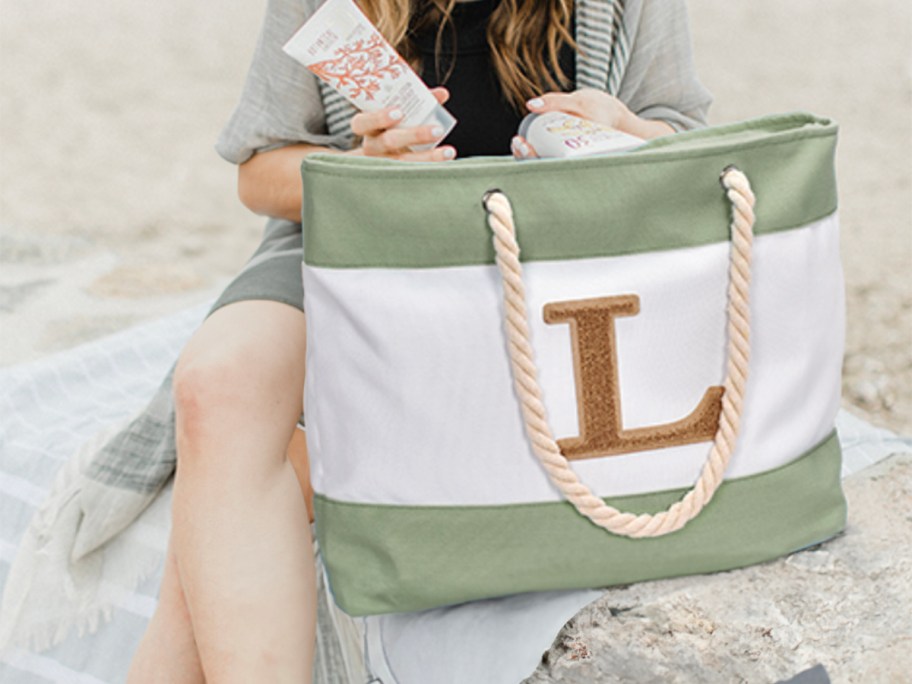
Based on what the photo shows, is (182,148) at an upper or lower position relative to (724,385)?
lower

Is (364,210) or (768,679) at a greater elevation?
(364,210)

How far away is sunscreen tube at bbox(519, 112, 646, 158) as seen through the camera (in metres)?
0.85

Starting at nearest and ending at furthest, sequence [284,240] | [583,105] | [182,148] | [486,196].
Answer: [486,196]
[583,105]
[284,240]
[182,148]

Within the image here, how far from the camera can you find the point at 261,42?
1.19 meters

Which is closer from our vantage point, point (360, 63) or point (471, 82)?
point (360, 63)

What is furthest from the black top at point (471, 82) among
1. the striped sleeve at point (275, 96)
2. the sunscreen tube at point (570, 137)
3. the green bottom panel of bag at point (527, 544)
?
the green bottom panel of bag at point (527, 544)

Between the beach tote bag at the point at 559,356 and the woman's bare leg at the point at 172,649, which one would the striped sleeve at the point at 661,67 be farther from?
the woman's bare leg at the point at 172,649

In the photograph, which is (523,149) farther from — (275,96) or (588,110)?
(275,96)

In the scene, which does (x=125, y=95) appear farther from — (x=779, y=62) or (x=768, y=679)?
(x=768, y=679)

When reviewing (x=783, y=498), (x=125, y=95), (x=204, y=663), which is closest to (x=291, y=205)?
(x=204, y=663)

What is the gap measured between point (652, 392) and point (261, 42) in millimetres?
635

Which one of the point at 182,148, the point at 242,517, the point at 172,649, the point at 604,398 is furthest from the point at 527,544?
the point at 182,148

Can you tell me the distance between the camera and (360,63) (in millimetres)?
960

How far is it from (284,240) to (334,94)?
0.17 m
